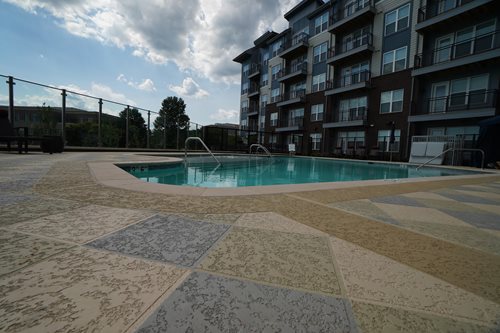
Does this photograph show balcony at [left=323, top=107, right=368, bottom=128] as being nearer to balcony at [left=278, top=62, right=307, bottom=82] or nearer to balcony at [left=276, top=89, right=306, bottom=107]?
balcony at [left=276, top=89, right=306, bottom=107]

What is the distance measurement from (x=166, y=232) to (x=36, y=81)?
12130 millimetres

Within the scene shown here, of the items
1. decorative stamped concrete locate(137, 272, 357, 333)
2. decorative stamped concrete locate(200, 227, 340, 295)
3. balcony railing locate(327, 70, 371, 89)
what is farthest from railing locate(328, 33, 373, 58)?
decorative stamped concrete locate(137, 272, 357, 333)

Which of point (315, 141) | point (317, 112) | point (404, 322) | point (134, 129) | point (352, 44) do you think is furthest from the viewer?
point (315, 141)

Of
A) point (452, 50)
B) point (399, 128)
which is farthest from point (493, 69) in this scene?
point (399, 128)

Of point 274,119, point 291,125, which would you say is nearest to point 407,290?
point 291,125

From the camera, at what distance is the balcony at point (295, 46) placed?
864 inches

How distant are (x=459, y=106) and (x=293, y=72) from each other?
1412 centimetres

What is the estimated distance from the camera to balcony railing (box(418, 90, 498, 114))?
466 inches

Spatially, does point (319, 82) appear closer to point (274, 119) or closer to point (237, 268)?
point (274, 119)

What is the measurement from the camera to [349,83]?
18.7 meters

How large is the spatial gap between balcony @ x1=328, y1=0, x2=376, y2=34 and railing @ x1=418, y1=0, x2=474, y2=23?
3366 mm

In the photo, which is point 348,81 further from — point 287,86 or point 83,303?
point 83,303

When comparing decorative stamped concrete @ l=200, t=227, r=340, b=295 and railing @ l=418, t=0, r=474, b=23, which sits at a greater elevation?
railing @ l=418, t=0, r=474, b=23

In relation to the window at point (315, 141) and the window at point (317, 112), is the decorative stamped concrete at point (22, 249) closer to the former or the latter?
the window at point (315, 141)
